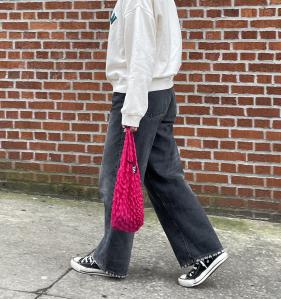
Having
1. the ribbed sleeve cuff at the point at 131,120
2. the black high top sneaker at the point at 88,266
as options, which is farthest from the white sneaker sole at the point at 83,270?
the ribbed sleeve cuff at the point at 131,120

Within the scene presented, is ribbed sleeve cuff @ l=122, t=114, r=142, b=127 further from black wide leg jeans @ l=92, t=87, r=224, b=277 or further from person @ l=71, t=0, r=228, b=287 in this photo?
black wide leg jeans @ l=92, t=87, r=224, b=277

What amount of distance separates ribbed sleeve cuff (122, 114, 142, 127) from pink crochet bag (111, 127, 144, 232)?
0.04m

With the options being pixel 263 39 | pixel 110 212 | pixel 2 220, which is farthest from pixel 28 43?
pixel 110 212

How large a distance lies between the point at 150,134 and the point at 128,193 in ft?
1.21

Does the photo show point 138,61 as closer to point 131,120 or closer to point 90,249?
point 131,120

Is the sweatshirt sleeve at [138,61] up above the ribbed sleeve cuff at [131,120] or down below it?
above

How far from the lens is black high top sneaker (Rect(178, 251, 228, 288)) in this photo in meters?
3.39

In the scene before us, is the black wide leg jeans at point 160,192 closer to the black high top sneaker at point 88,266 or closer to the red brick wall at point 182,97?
the black high top sneaker at point 88,266

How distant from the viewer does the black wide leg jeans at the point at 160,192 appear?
3334 millimetres

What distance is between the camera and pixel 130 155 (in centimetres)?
320

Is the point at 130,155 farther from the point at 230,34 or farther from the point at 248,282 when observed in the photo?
the point at 230,34

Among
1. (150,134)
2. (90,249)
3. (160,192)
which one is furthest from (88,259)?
(150,134)

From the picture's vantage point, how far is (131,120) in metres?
3.13

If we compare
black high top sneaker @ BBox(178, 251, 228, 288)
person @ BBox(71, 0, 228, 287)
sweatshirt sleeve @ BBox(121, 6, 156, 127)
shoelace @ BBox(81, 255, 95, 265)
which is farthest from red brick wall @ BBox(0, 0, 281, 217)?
sweatshirt sleeve @ BBox(121, 6, 156, 127)
